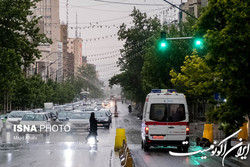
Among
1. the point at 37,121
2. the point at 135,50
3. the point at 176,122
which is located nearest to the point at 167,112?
the point at 176,122

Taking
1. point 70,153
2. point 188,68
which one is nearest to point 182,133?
point 70,153

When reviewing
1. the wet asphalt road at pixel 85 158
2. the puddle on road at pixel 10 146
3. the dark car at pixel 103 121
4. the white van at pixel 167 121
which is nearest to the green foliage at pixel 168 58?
the dark car at pixel 103 121

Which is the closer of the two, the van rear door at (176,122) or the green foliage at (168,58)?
the van rear door at (176,122)

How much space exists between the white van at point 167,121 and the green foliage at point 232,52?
3.32 meters

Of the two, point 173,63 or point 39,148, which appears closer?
point 39,148

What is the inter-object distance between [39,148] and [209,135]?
973cm

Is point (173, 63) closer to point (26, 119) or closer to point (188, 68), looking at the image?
point (188, 68)

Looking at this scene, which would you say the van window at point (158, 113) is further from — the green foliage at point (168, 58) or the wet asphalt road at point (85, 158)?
the green foliage at point (168, 58)

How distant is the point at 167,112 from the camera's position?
2358 cm

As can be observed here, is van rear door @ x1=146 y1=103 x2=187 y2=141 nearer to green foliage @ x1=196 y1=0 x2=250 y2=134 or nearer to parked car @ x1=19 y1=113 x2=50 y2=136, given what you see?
green foliage @ x1=196 y1=0 x2=250 y2=134

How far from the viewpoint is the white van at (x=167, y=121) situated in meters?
23.4

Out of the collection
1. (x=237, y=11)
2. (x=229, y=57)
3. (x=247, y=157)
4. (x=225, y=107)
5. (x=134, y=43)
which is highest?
(x=134, y=43)

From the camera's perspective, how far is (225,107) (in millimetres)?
20641

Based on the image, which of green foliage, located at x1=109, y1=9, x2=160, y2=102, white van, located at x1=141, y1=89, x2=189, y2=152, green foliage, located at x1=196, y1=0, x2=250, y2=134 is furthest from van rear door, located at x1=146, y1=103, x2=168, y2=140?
green foliage, located at x1=109, y1=9, x2=160, y2=102
